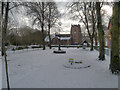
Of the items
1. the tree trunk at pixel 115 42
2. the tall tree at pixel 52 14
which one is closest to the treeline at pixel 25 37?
the tall tree at pixel 52 14

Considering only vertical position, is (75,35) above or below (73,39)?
above

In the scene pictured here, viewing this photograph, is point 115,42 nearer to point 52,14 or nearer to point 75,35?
point 52,14

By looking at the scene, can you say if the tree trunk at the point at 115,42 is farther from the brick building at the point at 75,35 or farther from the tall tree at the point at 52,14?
the brick building at the point at 75,35

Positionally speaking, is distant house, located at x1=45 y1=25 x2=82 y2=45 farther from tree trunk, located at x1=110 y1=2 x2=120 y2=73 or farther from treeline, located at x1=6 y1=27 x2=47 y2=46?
tree trunk, located at x1=110 y1=2 x2=120 y2=73

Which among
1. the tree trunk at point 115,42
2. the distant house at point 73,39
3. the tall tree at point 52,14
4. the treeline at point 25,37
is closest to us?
the tree trunk at point 115,42

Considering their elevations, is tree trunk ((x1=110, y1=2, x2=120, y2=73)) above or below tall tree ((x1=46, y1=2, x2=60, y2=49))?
below

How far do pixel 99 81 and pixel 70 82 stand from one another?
1.29 meters

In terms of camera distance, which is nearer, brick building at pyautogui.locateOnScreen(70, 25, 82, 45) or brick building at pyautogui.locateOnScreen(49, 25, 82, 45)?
brick building at pyautogui.locateOnScreen(49, 25, 82, 45)

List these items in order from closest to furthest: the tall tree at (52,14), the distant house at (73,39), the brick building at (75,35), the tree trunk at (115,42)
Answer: the tree trunk at (115,42) < the tall tree at (52,14) < the distant house at (73,39) < the brick building at (75,35)

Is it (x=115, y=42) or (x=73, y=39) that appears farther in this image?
(x=73, y=39)

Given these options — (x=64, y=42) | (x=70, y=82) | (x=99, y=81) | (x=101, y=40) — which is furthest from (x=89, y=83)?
(x=64, y=42)

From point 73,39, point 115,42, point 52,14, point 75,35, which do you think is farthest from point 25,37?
point 115,42

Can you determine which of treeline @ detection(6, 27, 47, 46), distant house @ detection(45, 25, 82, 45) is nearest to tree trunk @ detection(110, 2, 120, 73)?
treeline @ detection(6, 27, 47, 46)

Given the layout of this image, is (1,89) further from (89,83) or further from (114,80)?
(114,80)
